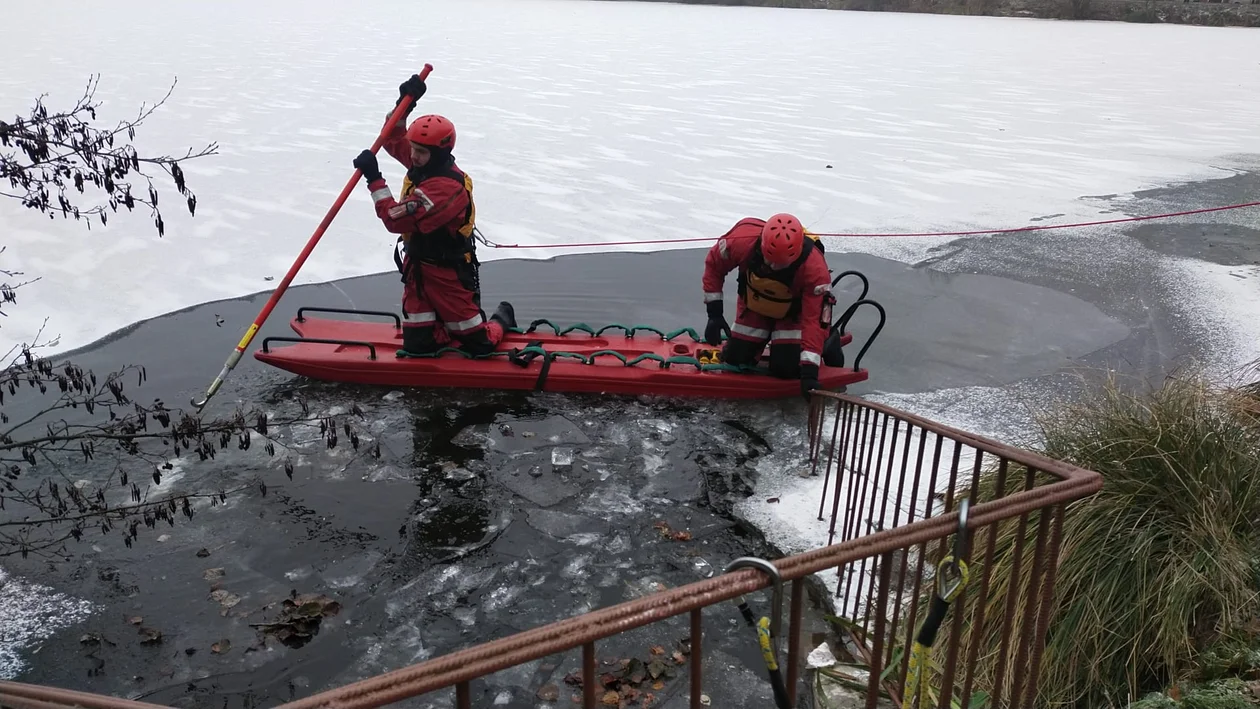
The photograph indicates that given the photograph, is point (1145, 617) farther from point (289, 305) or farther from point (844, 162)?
point (844, 162)

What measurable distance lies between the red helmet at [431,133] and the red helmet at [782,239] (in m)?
1.94

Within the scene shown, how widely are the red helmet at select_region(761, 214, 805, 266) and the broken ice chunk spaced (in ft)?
5.38

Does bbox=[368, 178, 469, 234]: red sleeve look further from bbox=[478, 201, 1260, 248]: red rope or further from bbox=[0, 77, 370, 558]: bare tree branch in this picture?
bbox=[478, 201, 1260, 248]: red rope

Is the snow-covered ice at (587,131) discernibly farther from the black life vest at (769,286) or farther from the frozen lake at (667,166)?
the black life vest at (769,286)

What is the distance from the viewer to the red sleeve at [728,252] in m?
5.54

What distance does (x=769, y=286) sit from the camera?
553 centimetres

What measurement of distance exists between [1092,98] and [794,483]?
16.0 metres

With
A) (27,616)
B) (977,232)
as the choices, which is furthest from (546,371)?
(977,232)

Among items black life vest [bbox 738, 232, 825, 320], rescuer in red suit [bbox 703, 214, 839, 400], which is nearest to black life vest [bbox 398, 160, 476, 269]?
rescuer in red suit [bbox 703, 214, 839, 400]

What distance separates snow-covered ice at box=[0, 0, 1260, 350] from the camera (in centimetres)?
823

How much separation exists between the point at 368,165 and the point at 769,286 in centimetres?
251

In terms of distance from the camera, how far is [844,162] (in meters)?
12.1

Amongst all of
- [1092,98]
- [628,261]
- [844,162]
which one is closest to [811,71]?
[1092,98]

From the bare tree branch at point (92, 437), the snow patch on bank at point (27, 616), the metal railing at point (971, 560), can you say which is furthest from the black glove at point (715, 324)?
the snow patch on bank at point (27, 616)
